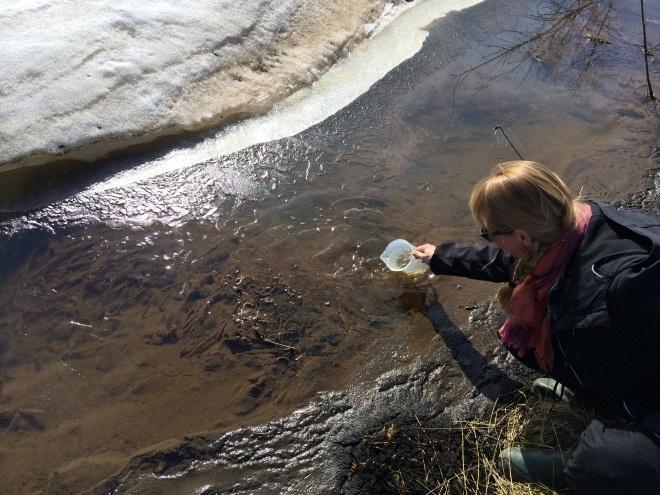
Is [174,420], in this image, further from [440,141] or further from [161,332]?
[440,141]

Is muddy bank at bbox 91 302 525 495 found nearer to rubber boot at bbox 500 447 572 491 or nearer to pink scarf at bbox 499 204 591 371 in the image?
rubber boot at bbox 500 447 572 491

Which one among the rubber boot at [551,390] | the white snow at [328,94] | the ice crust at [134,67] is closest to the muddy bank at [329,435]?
the rubber boot at [551,390]

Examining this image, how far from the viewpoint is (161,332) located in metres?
3.67

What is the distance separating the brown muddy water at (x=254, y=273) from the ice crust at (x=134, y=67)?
463 millimetres

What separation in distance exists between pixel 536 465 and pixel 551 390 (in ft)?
1.55

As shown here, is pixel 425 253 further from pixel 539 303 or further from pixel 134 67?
pixel 134 67

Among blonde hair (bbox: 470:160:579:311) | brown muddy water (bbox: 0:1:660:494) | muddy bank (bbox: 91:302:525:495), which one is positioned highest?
blonde hair (bbox: 470:160:579:311)

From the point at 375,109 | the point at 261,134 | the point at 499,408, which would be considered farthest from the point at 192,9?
the point at 499,408

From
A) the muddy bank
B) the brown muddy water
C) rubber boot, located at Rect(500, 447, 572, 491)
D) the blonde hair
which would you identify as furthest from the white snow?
rubber boot, located at Rect(500, 447, 572, 491)

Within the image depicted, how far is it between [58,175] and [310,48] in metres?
2.99

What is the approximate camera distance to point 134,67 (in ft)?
17.7

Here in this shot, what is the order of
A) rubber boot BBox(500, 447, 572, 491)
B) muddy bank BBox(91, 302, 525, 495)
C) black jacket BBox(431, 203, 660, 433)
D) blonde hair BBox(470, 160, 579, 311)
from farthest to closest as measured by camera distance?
muddy bank BBox(91, 302, 525, 495)
rubber boot BBox(500, 447, 572, 491)
blonde hair BBox(470, 160, 579, 311)
black jacket BBox(431, 203, 660, 433)

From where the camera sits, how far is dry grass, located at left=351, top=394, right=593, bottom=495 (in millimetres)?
2875

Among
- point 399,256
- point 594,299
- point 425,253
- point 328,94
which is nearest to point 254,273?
point 399,256
